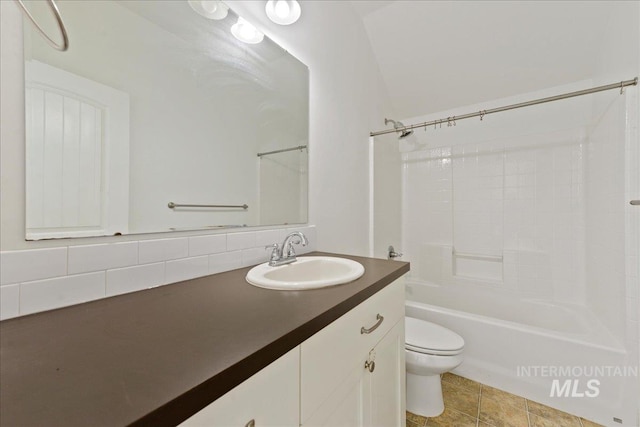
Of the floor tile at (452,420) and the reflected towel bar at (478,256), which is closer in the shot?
the floor tile at (452,420)

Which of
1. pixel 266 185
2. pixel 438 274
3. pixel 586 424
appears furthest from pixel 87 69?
pixel 438 274

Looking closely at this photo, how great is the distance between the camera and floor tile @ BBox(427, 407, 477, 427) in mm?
1323

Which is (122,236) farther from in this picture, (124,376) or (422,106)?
(422,106)

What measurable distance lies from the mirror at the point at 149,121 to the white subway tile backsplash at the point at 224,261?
0.12m

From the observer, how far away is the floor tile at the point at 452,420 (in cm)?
132

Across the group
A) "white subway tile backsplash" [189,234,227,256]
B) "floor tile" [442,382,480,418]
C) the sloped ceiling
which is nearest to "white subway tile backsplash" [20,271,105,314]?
"white subway tile backsplash" [189,234,227,256]

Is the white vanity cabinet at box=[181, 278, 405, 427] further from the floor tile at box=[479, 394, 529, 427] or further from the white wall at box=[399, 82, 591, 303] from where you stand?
the white wall at box=[399, 82, 591, 303]

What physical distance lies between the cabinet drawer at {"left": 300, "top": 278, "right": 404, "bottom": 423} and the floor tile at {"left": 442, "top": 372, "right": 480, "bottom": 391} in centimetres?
111

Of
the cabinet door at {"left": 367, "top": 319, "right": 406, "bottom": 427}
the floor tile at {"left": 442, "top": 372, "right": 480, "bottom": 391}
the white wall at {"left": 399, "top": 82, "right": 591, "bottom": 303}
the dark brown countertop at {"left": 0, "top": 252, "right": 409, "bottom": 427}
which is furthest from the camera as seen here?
the white wall at {"left": 399, "top": 82, "right": 591, "bottom": 303}

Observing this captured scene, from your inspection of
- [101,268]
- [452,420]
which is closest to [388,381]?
[452,420]

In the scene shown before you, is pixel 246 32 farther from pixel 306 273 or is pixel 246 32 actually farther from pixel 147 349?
pixel 147 349

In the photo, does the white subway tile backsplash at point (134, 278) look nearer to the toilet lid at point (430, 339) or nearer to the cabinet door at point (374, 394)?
the cabinet door at point (374, 394)

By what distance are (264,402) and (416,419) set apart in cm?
134

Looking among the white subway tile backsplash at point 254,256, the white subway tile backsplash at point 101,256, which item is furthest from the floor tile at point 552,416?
the white subway tile backsplash at point 101,256
